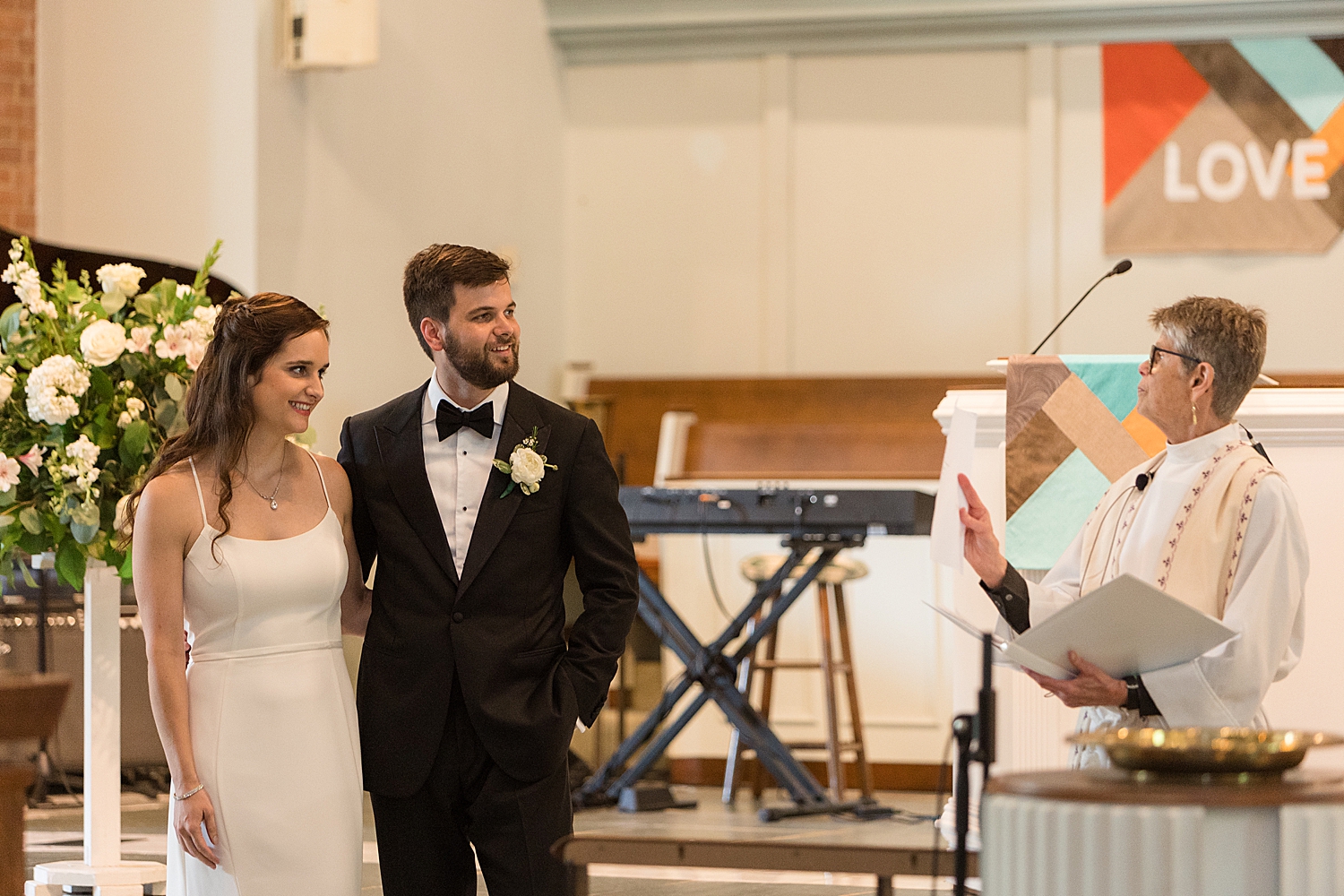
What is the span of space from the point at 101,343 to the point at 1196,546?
2.31 m

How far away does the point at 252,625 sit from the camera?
265cm

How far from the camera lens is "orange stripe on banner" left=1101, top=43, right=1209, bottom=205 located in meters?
8.32

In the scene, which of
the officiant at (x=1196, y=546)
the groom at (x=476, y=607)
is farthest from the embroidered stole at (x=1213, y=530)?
the groom at (x=476, y=607)

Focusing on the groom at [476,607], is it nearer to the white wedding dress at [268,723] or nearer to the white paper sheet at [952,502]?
the white wedding dress at [268,723]

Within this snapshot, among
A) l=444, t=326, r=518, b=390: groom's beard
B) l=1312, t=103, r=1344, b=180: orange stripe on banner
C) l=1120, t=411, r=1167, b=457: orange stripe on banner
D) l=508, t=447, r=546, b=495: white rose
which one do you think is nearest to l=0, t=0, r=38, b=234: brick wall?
l=444, t=326, r=518, b=390: groom's beard

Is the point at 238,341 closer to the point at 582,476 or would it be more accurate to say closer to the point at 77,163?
the point at 582,476

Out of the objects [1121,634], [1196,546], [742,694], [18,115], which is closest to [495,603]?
[1121,634]

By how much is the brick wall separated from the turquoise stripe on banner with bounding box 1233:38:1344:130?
599 cm

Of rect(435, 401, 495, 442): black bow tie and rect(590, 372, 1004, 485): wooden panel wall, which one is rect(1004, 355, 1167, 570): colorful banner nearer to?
rect(435, 401, 495, 442): black bow tie

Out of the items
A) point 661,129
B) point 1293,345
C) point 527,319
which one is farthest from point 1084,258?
point 527,319

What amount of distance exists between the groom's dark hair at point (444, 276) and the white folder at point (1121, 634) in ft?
3.22

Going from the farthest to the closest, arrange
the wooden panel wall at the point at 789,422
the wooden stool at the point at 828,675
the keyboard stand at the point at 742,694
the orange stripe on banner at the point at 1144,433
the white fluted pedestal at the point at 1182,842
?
the wooden panel wall at the point at 789,422 < the wooden stool at the point at 828,675 < the keyboard stand at the point at 742,694 < the orange stripe on banner at the point at 1144,433 < the white fluted pedestal at the point at 1182,842

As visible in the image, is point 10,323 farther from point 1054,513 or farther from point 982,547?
point 1054,513

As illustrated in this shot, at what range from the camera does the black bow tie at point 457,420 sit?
2715 mm
